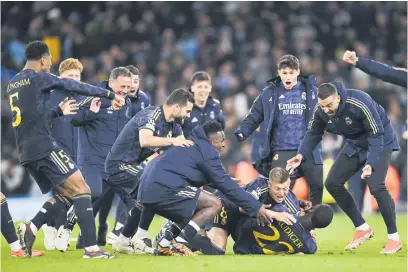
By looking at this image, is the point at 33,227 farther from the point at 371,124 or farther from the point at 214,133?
the point at 371,124

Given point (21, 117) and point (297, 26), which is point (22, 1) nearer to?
point (297, 26)

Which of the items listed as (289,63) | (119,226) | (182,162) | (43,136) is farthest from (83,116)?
(289,63)

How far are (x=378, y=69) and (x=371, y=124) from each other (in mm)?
771

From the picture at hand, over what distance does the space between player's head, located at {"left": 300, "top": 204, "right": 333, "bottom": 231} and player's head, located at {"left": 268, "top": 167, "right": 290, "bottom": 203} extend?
1.22ft

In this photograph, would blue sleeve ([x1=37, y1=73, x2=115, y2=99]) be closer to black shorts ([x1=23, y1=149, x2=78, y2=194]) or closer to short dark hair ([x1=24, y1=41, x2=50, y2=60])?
short dark hair ([x1=24, y1=41, x2=50, y2=60])

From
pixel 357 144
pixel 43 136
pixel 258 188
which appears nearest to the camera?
pixel 43 136

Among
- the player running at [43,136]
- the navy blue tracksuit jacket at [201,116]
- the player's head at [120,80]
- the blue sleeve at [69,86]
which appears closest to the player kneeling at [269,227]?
the player running at [43,136]

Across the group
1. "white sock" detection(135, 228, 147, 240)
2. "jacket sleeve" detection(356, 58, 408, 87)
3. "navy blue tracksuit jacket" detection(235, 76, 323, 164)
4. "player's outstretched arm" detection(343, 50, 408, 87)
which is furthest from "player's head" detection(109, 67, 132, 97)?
"jacket sleeve" detection(356, 58, 408, 87)

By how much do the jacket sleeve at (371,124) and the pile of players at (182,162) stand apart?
0.05 ft

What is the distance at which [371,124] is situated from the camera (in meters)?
11.6

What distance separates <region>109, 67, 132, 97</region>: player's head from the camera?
12664 mm

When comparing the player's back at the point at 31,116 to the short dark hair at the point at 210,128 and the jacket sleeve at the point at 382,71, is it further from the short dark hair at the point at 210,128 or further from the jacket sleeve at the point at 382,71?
the jacket sleeve at the point at 382,71

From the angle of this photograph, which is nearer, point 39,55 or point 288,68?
point 39,55

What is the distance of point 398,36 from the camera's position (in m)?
26.8
